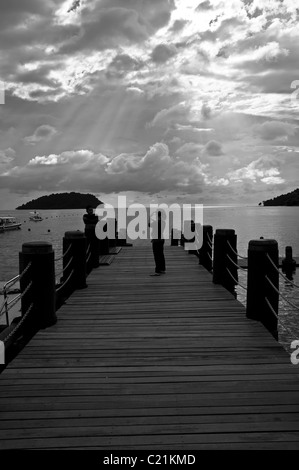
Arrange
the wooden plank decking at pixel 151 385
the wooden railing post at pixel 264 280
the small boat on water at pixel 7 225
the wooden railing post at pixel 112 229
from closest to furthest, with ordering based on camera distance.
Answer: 1. the wooden plank decking at pixel 151 385
2. the wooden railing post at pixel 264 280
3. the wooden railing post at pixel 112 229
4. the small boat on water at pixel 7 225

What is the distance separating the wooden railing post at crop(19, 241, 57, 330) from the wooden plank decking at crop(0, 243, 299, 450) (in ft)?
1.13

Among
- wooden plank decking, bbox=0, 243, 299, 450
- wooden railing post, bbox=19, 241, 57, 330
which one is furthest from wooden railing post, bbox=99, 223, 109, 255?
wooden railing post, bbox=19, 241, 57, 330

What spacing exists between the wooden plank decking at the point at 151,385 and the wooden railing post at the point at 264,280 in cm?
35

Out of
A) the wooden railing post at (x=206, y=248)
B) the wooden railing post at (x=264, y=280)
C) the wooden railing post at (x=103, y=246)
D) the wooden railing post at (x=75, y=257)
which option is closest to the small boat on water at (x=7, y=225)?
the wooden railing post at (x=103, y=246)

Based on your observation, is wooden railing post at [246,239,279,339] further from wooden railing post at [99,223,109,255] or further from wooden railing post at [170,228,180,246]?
wooden railing post at [170,228,180,246]

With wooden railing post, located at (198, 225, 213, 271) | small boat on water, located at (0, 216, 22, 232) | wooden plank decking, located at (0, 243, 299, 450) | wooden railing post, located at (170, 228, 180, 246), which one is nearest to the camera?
wooden plank decking, located at (0, 243, 299, 450)

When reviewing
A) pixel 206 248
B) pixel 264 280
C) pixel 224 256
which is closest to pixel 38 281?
pixel 264 280

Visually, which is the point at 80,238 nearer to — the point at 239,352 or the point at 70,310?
the point at 70,310

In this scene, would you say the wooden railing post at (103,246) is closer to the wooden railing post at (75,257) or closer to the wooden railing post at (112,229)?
the wooden railing post at (112,229)

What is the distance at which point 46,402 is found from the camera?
453 centimetres

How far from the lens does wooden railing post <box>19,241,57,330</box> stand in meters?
6.95

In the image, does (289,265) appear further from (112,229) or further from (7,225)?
(7,225)

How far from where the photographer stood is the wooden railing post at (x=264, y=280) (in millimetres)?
7141
